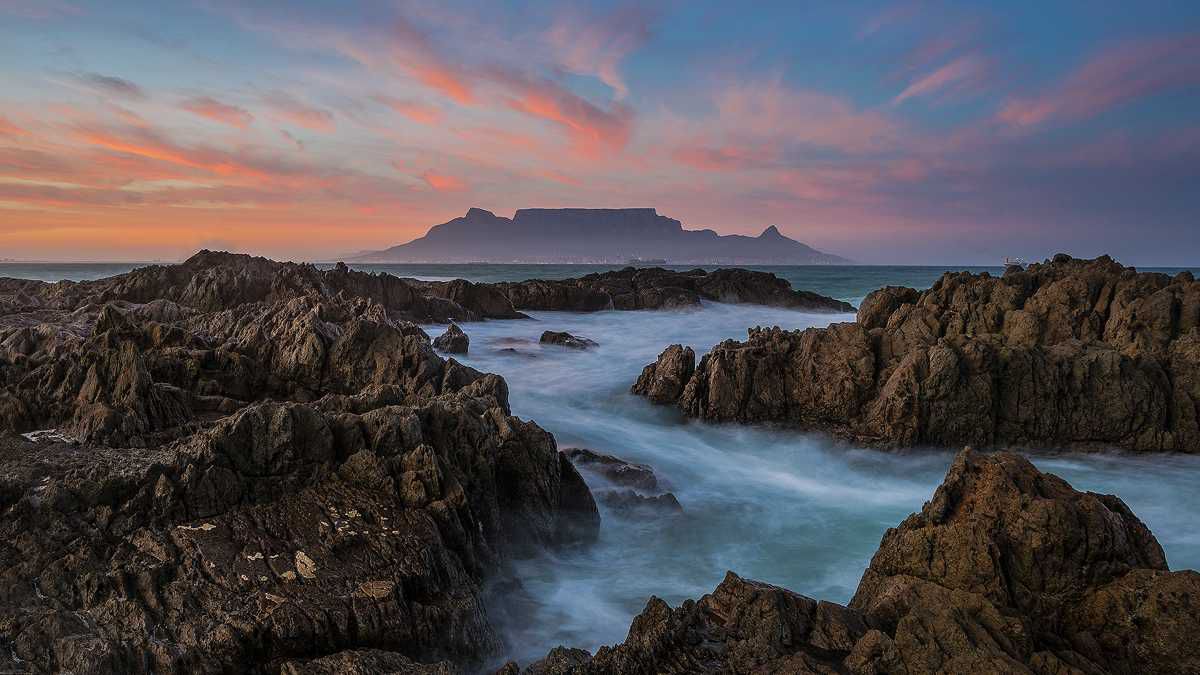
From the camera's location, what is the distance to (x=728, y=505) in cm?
1003

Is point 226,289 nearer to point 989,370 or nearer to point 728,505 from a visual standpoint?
point 728,505

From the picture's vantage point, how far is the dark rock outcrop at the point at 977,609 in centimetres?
406

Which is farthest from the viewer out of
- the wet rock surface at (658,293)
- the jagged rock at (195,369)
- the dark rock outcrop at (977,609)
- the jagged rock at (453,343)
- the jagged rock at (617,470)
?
the wet rock surface at (658,293)

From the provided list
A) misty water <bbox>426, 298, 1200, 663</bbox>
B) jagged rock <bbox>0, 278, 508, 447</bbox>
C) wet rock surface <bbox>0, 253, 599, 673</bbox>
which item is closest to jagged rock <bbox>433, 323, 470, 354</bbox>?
misty water <bbox>426, 298, 1200, 663</bbox>

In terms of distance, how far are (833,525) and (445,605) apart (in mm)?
6268

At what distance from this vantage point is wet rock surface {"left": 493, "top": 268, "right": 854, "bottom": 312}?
32.4 metres

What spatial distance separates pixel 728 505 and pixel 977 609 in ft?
18.9

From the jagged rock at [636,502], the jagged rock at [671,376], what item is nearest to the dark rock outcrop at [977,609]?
the jagged rock at [636,502]

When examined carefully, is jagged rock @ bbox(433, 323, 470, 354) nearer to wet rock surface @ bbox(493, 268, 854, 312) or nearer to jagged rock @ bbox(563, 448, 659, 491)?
jagged rock @ bbox(563, 448, 659, 491)

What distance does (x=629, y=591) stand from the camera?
7215 mm

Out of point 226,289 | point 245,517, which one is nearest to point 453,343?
point 226,289

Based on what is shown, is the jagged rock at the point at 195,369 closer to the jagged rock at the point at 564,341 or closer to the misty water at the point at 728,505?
the misty water at the point at 728,505

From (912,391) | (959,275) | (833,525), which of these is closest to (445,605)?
(833,525)

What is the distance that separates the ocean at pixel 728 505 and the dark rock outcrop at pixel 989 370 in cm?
42
